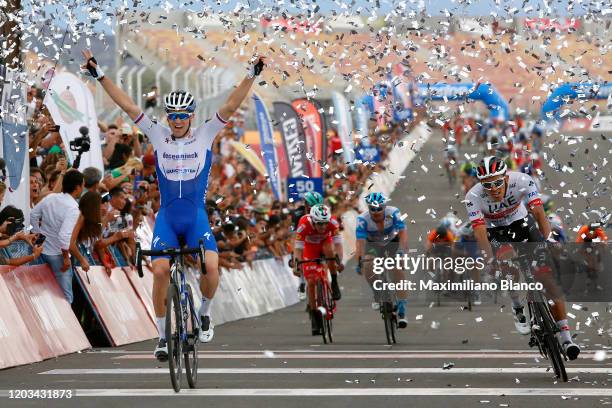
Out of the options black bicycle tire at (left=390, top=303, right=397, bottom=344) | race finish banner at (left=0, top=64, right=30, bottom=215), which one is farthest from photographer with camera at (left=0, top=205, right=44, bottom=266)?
black bicycle tire at (left=390, top=303, right=397, bottom=344)

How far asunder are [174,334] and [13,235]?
3.72 m

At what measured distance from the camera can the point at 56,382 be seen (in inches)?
484

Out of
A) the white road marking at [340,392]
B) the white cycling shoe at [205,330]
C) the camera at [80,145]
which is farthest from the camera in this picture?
the camera at [80,145]

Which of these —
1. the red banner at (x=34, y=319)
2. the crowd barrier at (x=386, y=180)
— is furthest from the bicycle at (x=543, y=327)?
the crowd barrier at (x=386, y=180)

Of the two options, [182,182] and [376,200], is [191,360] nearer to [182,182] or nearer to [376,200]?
[182,182]

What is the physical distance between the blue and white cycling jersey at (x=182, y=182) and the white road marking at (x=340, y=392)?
1.21 m

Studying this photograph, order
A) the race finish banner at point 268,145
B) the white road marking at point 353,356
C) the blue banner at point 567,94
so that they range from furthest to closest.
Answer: the race finish banner at point 268,145 < the white road marking at point 353,356 < the blue banner at point 567,94

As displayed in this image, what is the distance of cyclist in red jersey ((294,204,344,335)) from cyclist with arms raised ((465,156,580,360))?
5.89 metres

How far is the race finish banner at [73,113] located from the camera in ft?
61.9

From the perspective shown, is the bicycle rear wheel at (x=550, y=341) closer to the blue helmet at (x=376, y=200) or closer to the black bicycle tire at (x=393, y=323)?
the black bicycle tire at (x=393, y=323)

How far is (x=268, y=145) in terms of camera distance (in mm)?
32938

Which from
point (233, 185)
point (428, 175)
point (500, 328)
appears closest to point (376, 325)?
point (500, 328)

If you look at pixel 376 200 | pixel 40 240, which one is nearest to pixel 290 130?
pixel 376 200

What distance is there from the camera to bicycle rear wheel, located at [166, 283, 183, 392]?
11.2 metres
